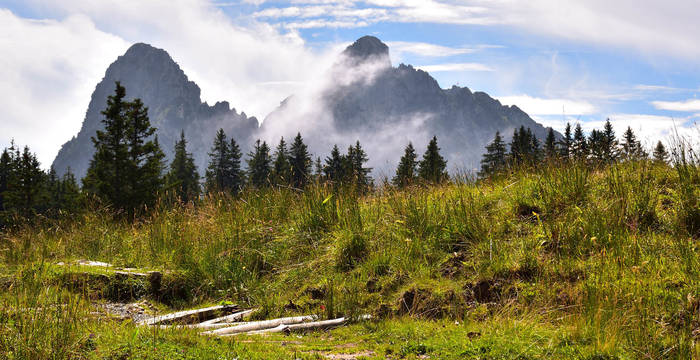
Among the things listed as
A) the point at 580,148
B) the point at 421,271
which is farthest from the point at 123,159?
the point at 580,148

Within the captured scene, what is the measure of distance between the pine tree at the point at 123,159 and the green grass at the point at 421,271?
2426 centimetres

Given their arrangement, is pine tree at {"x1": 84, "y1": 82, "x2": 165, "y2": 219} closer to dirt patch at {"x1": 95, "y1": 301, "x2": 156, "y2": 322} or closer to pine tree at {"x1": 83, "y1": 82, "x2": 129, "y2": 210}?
pine tree at {"x1": 83, "y1": 82, "x2": 129, "y2": 210}

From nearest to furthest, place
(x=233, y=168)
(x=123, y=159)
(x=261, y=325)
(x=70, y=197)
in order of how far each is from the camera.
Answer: (x=261, y=325)
(x=123, y=159)
(x=70, y=197)
(x=233, y=168)

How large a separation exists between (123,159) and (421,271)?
31.0 metres

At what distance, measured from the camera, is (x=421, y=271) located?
206 inches

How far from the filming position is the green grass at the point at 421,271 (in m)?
3.29

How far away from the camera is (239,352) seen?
3.30 metres

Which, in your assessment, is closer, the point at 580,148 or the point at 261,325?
the point at 261,325

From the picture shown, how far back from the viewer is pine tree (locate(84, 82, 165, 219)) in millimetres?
29562

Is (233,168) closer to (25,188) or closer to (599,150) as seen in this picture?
(25,188)

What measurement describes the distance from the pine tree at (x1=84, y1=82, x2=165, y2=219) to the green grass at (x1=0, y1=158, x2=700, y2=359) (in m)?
24.3

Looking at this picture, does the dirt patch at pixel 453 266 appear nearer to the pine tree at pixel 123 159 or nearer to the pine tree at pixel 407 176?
the pine tree at pixel 407 176


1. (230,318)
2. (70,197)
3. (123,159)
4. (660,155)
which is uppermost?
(123,159)

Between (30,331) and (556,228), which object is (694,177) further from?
(30,331)
